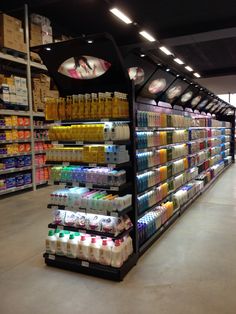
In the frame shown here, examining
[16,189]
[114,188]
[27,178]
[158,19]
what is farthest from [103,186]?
[158,19]

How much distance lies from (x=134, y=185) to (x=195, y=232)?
1.70 meters

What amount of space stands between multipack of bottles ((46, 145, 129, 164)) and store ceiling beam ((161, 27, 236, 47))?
25.5 feet

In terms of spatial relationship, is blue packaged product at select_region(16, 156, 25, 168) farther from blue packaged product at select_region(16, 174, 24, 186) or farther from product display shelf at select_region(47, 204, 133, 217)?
product display shelf at select_region(47, 204, 133, 217)

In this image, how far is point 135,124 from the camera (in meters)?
3.64

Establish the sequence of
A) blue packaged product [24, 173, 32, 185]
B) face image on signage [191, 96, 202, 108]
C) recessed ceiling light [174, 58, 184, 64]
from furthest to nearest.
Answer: recessed ceiling light [174, 58, 184, 64] < blue packaged product [24, 173, 32, 185] < face image on signage [191, 96, 202, 108]

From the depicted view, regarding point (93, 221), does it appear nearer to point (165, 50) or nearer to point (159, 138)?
point (159, 138)

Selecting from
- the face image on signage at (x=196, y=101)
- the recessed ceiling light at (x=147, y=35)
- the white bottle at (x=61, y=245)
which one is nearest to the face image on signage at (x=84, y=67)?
the white bottle at (x=61, y=245)

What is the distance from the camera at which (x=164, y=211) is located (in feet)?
15.4

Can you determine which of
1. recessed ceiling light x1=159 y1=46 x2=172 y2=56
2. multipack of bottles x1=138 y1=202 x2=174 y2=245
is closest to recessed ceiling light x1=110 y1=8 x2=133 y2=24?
recessed ceiling light x1=159 y1=46 x2=172 y2=56

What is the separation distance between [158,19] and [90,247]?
26.3 ft

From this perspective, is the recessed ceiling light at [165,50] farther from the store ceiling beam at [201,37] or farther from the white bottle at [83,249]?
the white bottle at [83,249]

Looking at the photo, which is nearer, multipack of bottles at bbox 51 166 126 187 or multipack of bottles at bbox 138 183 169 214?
multipack of bottles at bbox 51 166 126 187

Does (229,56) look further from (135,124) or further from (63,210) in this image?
(63,210)

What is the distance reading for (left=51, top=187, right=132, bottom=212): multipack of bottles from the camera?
3.26 m
